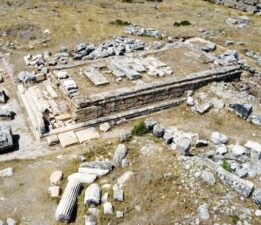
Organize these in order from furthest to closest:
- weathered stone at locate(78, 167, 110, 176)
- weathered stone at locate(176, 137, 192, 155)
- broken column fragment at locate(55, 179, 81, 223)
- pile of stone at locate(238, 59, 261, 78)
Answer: pile of stone at locate(238, 59, 261, 78)
weathered stone at locate(176, 137, 192, 155)
weathered stone at locate(78, 167, 110, 176)
broken column fragment at locate(55, 179, 81, 223)

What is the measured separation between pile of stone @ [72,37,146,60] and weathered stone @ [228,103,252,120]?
261 inches

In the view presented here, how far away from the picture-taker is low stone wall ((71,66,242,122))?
13227 millimetres

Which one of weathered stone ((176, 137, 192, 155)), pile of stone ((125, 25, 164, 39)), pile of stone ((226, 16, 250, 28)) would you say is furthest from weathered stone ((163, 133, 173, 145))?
pile of stone ((226, 16, 250, 28))

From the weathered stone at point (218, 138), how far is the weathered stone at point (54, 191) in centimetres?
544

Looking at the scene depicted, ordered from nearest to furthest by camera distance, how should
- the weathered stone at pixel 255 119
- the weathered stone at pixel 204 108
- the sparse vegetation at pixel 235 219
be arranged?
the sparse vegetation at pixel 235 219
the weathered stone at pixel 255 119
the weathered stone at pixel 204 108

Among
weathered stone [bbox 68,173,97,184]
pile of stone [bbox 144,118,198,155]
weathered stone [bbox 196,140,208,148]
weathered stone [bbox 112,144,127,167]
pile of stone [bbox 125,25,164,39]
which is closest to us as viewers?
weathered stone [bbox 68,173,97,184]

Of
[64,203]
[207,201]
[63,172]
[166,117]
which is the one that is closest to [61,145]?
[63,172]

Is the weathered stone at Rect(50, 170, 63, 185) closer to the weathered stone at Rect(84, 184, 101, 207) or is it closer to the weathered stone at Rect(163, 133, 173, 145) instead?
the weathered stone at Rect(84, 184, 101, 207)

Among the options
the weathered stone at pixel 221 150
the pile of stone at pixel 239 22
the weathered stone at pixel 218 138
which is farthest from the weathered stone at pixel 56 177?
the pile of stone at pixel 239 22

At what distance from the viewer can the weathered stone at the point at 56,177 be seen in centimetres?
1063

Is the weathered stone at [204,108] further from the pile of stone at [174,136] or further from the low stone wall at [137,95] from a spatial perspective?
the pile of stone at [174,136]

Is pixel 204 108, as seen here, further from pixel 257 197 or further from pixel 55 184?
pixel 55 184

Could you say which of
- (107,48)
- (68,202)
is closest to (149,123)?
(68,202)

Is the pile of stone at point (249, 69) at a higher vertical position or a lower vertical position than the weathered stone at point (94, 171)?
lower
